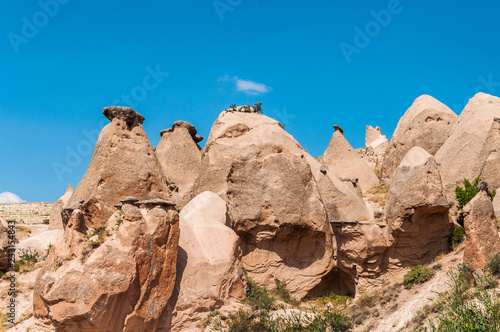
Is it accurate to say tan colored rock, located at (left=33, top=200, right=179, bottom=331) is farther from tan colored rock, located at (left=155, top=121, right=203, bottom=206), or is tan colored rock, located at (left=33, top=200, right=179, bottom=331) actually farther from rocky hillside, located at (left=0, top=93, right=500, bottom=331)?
tan colored rock, located at (left=155, top=121, right=203, bottom=206)

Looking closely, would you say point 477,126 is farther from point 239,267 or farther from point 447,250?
point 239,267

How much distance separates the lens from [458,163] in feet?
62.3

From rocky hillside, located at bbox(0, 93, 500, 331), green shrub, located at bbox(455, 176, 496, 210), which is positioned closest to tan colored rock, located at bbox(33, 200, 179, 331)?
rocky hillside, located at bbox(0, 93, 500, 331)

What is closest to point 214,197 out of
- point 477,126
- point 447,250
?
point 447,250

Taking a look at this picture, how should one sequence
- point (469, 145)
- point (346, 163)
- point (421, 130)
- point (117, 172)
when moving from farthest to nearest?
point (346, 163), point (421, 130), point (469, 145), point (117, 172)

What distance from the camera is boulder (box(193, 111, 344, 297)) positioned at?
1538 cm

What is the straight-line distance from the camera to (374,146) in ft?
116

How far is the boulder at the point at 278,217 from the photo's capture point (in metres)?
15.4

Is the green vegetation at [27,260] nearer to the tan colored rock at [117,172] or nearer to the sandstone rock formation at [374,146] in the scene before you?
the tan colored rock at [117,172]

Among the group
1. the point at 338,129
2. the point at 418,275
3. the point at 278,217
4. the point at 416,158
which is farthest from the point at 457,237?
the point at 338,129

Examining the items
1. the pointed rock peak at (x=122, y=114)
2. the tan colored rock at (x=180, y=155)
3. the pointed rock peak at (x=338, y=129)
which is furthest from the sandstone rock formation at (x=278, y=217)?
the pointed rock peak at (x=338, y=129)

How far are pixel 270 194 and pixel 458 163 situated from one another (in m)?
7.89

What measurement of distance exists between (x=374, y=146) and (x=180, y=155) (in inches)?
639

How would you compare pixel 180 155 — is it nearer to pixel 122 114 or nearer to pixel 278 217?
pixel 122 114
